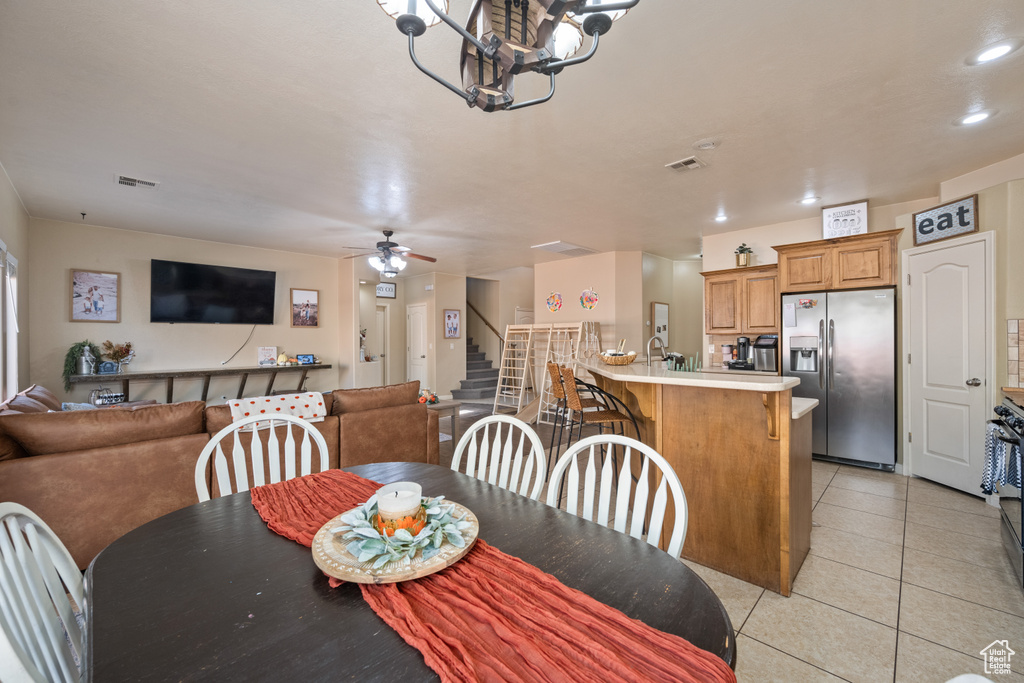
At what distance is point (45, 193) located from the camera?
12.9 ft

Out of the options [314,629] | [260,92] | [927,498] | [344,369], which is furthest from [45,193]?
[927,498]

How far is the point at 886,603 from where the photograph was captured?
2.03m

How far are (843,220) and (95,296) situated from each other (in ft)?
27.7

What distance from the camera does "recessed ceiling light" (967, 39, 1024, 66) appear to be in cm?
196

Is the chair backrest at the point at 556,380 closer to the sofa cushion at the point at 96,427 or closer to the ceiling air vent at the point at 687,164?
the ceiling air vent at the point at 687,164

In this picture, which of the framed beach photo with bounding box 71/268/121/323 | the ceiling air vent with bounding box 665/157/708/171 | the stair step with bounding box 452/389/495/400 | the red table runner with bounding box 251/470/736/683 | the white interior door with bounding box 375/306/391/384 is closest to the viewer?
the red table runner with bounding box 251/470/736/683

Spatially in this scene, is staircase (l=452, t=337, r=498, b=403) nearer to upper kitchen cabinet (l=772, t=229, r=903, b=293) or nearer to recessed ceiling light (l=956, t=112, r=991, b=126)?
upper kitchen cabinet (l=772, t=229, r=903, b=293)

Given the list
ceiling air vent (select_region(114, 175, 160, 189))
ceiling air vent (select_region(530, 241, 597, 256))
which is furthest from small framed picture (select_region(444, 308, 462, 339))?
ceiling air vent (select_region(114, 175, 160, 189))

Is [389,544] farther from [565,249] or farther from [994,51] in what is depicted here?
[565,249]

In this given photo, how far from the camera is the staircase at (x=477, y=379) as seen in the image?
28.3ft

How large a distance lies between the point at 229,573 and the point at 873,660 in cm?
232

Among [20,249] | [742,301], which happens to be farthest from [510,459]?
[20,249]

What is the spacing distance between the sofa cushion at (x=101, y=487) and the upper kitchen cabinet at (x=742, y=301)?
17.2 feet

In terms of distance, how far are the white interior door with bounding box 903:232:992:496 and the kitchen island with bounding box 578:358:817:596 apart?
1949mm
